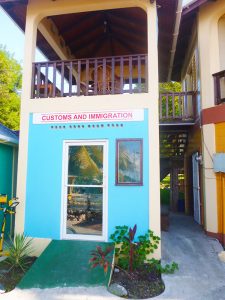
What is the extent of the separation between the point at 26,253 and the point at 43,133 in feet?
8.56

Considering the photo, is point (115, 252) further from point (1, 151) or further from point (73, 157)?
point (1, 151)

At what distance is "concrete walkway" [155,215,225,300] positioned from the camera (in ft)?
14.9

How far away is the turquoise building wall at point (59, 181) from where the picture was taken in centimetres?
580

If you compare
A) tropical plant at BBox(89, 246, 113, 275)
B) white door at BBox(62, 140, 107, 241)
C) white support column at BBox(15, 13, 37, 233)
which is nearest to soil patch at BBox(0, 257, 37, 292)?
white support column at BBox(15, 13, 37, 233)

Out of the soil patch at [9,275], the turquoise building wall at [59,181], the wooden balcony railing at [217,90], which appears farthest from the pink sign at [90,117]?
the soil patch at [9,275]

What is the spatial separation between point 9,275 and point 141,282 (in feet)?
8.05

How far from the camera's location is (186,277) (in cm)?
505

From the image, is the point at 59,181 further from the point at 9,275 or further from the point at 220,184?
the point at 220,184

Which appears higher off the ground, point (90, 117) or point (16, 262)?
point (90, 117)

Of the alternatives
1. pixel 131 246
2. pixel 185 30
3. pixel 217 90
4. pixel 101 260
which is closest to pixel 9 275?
pixel 101 260

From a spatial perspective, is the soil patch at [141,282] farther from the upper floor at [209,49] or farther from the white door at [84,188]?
the upper floor at [209,49]

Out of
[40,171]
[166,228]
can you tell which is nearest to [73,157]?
[40,171]

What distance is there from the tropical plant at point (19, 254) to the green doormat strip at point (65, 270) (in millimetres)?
544

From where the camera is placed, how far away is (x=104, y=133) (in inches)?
239
